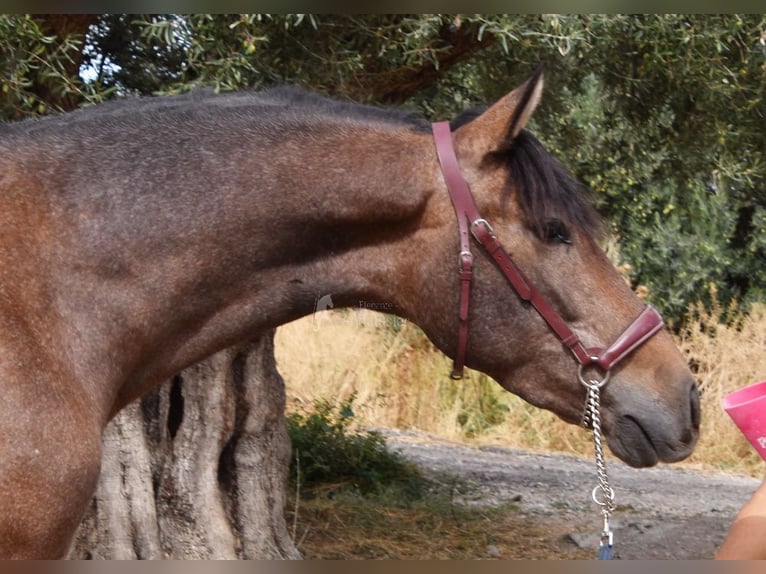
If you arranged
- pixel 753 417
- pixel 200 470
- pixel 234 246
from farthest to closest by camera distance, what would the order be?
pixel 200 470 → pixel 234 246 → pixel 753 417

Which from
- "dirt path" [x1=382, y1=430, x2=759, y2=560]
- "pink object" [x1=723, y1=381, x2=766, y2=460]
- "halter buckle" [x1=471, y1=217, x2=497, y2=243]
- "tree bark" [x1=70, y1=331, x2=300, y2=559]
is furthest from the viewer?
"dirt path" [x1=382, y1=430, x2=759, y2=560]

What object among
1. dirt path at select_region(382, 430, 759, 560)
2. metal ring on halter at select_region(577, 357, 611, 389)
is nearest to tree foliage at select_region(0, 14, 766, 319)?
metal ring on halter at select_region(577, 357, 611, 389)

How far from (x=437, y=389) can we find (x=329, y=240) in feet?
23.4

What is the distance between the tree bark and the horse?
2.05 meters

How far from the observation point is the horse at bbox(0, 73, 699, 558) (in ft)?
8.56

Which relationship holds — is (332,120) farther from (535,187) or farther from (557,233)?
(557,233)

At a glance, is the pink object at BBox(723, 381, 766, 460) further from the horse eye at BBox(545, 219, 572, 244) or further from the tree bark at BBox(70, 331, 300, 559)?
the tree bark at BBox(70, 331, 300, 559)

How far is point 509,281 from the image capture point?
2760 millimetres

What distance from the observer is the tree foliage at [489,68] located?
4168 millimetres

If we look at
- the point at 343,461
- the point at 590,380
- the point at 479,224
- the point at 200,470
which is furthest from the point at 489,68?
the point at 590,380

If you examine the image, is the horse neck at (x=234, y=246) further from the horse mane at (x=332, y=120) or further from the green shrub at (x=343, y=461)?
the green shrub at (x=343, y=461)

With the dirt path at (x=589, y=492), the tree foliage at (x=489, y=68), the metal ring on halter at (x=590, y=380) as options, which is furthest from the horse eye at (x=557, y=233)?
the dirt path at (x=589, y=492)

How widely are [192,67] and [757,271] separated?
12.1 m

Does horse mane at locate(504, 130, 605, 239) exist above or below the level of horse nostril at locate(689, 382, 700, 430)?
above
